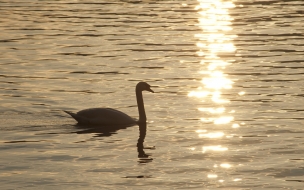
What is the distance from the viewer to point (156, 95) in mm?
26344

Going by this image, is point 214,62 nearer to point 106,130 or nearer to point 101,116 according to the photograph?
point 101,116

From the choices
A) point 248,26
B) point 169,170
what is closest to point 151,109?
point 169,170

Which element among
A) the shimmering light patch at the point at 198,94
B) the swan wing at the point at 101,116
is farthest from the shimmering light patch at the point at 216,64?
the swan wing at the point at 101,116

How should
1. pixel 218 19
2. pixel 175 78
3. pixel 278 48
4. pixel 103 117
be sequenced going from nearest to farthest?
pixel 103 117
pixel 175 78
pixel 278 48
pixel 218 19

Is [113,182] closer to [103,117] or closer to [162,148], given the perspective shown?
[162,148]

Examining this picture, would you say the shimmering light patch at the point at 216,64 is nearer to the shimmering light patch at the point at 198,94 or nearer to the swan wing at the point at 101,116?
the shimmering light patch at the point at 198,94

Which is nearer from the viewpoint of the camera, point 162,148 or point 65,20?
point 162,148

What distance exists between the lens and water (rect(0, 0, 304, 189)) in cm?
1767

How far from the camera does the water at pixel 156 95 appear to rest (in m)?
17.7

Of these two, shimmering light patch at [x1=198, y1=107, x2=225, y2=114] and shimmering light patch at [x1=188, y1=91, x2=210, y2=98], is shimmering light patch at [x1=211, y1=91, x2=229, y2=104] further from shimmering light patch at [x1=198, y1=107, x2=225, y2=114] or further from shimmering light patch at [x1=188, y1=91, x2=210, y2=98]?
shimmering light patch at [x1=198, y1=107, x2=225, y2=114]

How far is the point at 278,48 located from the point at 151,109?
10.7m

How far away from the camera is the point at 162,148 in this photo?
19.9 m

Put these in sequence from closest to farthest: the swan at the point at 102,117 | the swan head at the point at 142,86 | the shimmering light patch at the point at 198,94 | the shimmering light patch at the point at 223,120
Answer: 1. the swan at the point at 102,117
2. the shimmering light patch at the point at 223,120
3. the swan head at the point at 142,86
4. the shimmering light patch at the point at 198,94

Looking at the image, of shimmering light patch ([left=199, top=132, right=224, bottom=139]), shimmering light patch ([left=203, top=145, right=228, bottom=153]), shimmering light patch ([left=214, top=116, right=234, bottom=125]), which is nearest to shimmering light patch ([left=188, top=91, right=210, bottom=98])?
shimmering light patch ([left=214, top=116, right=234, bottom=125])
